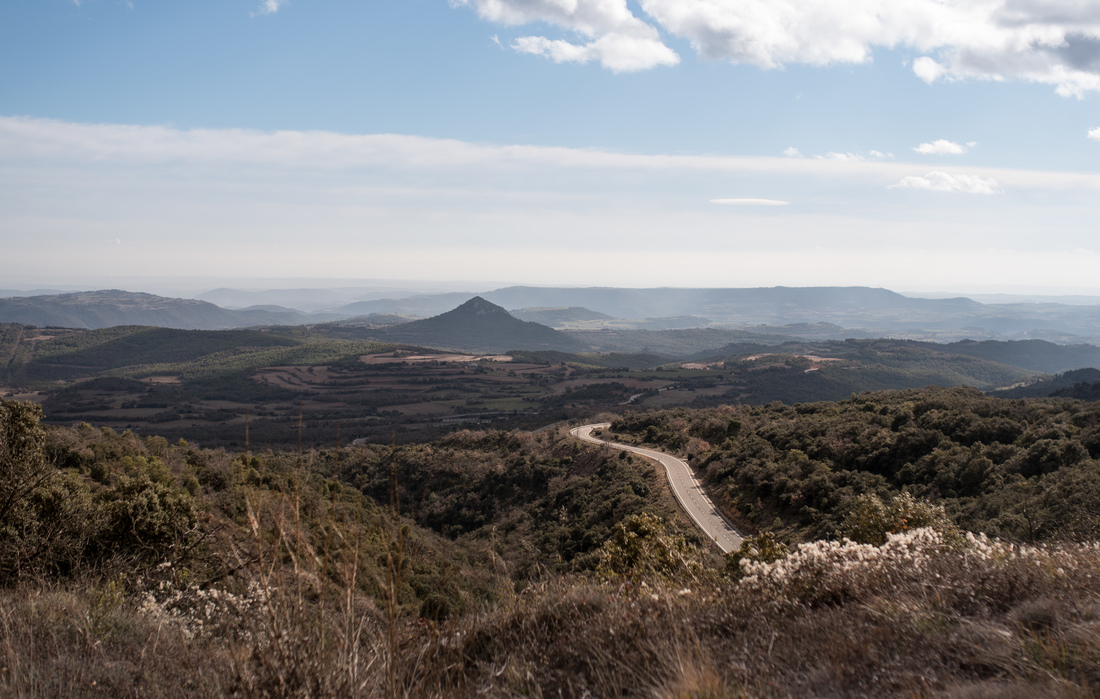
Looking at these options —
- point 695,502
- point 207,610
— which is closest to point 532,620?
point 207,610

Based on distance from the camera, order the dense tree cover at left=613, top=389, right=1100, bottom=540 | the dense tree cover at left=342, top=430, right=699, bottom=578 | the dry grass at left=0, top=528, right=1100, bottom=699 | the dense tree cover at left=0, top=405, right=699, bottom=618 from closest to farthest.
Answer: the dry grass at left=0, top=528, right=1100, bottom=699 < the dense tree cover at left=0, top=405, right=699, bottom=618 < the dense tree cover at left=613, top=389, right=1100, bottom=540 < the dense tree cover at left=342, top=430, right=699, bottom=578

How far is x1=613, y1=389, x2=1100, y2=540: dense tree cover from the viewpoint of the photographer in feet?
57.5

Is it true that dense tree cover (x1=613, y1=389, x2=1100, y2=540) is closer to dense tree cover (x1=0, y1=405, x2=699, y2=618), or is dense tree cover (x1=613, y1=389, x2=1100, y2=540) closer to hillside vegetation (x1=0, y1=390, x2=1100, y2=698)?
hillside vegetation (x1=0, y1=390, x2=1100, y2=698)

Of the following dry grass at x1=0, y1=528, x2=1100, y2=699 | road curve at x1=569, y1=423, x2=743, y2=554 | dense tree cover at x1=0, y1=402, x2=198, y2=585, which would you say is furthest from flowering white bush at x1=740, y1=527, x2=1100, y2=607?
road curve at x1=569, y1=423, x2=743, y2=554

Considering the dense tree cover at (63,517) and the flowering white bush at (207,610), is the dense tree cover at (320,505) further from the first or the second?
the flowering white bush at (207,610)

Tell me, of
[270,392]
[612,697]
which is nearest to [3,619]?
[612,697]

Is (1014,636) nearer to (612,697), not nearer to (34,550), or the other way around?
(612,697)

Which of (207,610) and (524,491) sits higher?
(207,610)

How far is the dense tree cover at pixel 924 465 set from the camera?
57.5ft

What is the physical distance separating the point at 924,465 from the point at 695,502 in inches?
433

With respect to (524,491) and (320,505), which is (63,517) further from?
(524,491)

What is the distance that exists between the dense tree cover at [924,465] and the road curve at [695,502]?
2.99ft

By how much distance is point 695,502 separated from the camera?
1196 inches

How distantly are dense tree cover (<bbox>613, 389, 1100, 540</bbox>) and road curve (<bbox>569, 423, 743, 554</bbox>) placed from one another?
911mm
